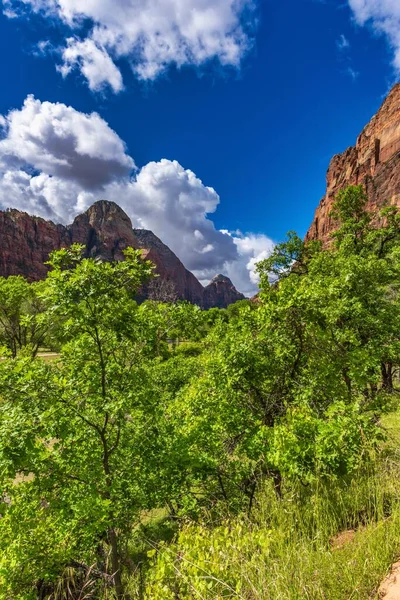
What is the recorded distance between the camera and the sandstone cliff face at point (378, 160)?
80188mm

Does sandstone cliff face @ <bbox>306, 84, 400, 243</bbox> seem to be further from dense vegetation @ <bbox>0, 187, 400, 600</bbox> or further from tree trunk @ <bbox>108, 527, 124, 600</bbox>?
tree trunk @ <bbox>108, 527, 124, 600</bbox>

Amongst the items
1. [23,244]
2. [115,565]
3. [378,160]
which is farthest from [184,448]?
[23,244]

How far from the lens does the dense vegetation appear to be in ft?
11.6

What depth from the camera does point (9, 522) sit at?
205 inches

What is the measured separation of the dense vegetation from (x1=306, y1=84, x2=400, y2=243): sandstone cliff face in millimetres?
74350

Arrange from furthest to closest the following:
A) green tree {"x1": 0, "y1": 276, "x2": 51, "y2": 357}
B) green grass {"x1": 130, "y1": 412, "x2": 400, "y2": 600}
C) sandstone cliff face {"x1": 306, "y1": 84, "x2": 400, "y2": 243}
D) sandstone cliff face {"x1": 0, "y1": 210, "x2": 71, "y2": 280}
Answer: sandstone cliff face {"x1": 0, "y1": 210, "x2": 71, "y2": 280}
sandstone cliff face {"x1": 306, "y1": 84, "x2": 400, "y2": 243}
green tree {"x1": 0, "y1": 276, "x2": 51, "y2": 357}
green grass {"x1": 130, "y1": 412, "x2": 400, "y2": 600}

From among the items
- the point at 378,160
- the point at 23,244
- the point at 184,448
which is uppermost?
the point at 23,244

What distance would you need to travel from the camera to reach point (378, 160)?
8750cm

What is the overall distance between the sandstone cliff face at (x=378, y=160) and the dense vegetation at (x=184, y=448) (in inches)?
2927

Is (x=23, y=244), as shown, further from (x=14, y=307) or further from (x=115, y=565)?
(x=115, y=565)

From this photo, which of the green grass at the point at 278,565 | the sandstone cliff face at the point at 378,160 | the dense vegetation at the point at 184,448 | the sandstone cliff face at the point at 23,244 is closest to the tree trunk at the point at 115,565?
the dense vegetation at the point at 184,448

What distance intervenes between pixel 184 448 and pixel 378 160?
106710 millimetres

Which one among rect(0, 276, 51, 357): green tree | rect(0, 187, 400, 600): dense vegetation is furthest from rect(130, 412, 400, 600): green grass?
rect(0, 276, 51, 357): green tree

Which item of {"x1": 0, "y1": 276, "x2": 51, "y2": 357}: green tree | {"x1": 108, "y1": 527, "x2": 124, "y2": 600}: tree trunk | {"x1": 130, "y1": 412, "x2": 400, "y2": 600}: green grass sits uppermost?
{"x1": 0, "y1": 276, "x2": 51, "y2": 357}: green tree
